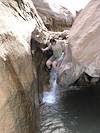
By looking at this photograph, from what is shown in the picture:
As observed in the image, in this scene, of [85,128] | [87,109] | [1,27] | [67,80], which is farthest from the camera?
[87,109]

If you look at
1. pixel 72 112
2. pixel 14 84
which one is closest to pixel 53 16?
pixel 72 112

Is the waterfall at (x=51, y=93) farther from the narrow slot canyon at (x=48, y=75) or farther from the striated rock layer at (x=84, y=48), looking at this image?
the striated rock layer at (x=84, y=48)

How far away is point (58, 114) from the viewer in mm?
6434

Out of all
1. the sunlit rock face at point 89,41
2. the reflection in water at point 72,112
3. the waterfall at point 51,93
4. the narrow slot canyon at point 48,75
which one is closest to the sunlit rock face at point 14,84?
the narrow slot canyon at point 48,75

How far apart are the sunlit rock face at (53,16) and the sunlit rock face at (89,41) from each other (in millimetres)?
6288

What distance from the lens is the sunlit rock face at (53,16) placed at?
12273 mm

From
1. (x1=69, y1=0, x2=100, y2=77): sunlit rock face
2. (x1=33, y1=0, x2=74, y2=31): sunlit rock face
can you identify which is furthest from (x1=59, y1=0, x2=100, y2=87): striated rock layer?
(x1=33, y1=0, x2=74, y2=31): sunlit rock face

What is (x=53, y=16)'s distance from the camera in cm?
1234

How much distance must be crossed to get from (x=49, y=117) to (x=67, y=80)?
877 mm

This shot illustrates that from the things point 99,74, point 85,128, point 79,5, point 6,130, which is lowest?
point 6,130

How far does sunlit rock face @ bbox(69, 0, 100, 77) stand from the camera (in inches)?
201

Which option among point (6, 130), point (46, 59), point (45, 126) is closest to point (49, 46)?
point (46, 59)

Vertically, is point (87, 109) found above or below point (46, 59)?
below

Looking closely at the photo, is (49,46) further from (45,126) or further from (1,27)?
(1,27)
